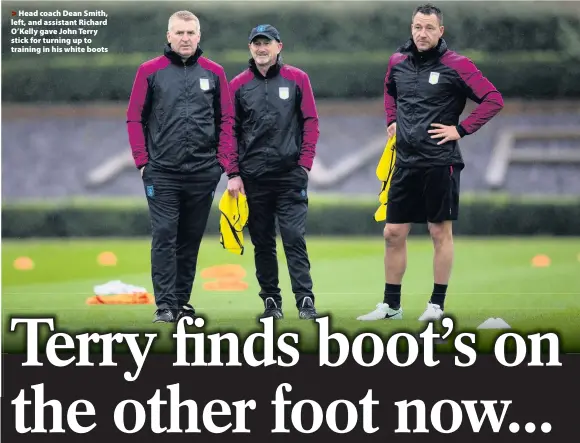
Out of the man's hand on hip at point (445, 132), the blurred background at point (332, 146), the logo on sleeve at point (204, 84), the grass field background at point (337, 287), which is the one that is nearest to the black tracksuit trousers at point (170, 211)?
the grass field background at point (337, 287)

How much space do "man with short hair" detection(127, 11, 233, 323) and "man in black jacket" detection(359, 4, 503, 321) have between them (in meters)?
0.94

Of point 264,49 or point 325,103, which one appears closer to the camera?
point 264,49

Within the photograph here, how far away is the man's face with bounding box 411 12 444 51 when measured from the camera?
7012mm

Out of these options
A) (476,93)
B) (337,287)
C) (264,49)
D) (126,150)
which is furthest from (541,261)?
(126,150)

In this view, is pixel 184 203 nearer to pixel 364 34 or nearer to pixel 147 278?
pixel 147 278

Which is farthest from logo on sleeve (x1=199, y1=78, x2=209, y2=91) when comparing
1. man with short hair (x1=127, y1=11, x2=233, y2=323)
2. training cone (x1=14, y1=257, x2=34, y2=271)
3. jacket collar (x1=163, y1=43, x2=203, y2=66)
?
training cone (x1=14, y1=257, x2=34, y2=271)

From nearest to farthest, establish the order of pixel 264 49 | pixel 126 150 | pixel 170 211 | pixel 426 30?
pixel 426 30 → pixel 264 49 → pixel 170 211 → pixel 126 150

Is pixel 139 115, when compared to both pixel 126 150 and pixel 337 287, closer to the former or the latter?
pixel 337 287

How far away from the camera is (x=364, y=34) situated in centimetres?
1827

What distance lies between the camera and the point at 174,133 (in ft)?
23.5

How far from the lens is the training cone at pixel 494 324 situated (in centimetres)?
708

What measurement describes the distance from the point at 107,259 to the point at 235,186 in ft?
17.5

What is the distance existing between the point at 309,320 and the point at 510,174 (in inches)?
440

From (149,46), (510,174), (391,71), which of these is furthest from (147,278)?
(510,174)
